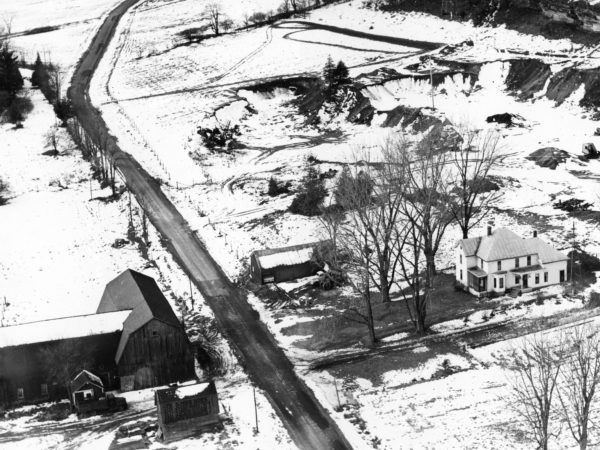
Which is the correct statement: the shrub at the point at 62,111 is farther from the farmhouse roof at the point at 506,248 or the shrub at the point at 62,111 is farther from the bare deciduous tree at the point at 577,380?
the bare deciduous tree at the point at 577,380

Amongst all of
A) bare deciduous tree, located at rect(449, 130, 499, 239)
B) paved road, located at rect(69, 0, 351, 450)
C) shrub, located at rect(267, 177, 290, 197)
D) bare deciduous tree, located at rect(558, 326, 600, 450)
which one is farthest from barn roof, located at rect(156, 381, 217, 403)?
shrub, located at rect(267, 177, 290, 197)

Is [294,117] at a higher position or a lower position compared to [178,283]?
higher

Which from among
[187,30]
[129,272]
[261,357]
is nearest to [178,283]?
[129,272]

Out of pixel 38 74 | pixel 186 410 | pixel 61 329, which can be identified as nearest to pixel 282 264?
pixel 61 329

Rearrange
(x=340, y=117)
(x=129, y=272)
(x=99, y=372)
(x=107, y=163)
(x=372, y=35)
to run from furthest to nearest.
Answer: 1. (x=372, y=35)
2. (x=340, y=117)
3. (x=107, y=163)
4. (x=129, y=272)
5. (x=99, y=372)

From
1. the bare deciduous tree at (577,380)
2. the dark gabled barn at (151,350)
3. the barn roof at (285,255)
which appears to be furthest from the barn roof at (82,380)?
the bare deciduous tree at (577,380)

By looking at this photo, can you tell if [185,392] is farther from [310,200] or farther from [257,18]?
[257,18]

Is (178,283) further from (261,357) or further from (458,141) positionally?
(458,141)
